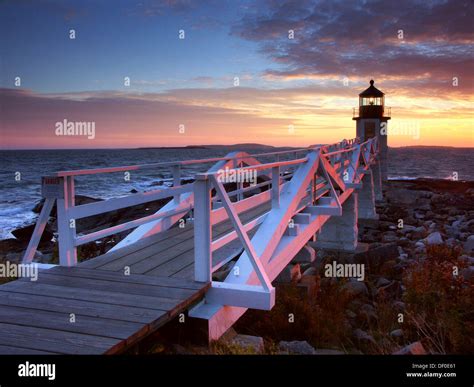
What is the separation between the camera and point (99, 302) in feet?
11.7

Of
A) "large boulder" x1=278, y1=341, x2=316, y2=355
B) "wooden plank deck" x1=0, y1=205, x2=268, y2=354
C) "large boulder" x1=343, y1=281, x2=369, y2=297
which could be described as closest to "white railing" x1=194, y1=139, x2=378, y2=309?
"wooden plank deck" x1=0, y1=205, x2=268, y2=354

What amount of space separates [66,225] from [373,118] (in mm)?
28908

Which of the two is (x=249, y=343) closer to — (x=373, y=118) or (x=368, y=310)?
(x=368, y=310)

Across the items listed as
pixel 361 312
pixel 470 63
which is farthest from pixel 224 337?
pixel 470 63

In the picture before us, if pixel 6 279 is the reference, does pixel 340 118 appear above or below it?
above

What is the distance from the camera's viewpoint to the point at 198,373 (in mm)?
3160

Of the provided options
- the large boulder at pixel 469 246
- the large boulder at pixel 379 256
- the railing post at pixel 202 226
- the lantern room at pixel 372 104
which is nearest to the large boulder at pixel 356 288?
the large boulder at pixel 379 256

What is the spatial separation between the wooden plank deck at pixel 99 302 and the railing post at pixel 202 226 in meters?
0.14

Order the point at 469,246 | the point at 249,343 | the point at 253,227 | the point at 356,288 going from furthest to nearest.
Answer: the point at 469,246, the point at 356,288, the point at 253,227, the point at 249,343

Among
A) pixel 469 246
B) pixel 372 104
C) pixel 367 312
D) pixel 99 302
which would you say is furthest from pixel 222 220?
pixel 372 104

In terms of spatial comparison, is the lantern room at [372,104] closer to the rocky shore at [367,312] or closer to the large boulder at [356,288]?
the rocky shore at [367,312]

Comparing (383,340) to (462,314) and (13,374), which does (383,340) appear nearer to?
(462,314)

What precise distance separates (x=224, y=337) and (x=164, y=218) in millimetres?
2947

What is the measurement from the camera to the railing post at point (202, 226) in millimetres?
3918
